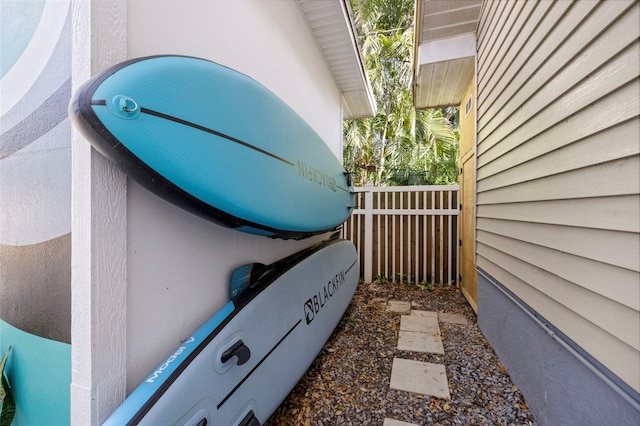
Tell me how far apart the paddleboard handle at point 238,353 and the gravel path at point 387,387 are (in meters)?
0.67

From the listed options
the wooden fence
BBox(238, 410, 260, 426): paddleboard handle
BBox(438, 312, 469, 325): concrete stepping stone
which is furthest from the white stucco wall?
the wooden fence

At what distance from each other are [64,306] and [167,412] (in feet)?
1.84

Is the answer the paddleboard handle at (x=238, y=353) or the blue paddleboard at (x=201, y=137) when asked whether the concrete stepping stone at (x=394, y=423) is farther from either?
the blue paddleboard at (x=201, y=137)

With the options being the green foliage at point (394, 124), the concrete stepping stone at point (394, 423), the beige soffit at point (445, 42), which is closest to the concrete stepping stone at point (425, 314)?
the concrete stepping stone at point (394, 423)

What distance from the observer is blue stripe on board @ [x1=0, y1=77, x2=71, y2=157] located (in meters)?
0.97

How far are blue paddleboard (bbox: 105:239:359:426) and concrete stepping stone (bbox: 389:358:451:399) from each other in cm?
61

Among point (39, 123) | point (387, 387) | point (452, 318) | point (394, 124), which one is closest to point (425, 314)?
point (452, 318)

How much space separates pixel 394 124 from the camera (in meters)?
7.95

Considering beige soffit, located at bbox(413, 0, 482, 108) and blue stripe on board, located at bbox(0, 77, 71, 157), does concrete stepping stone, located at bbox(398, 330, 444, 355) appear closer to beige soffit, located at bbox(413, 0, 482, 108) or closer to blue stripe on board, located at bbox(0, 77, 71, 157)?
blue stripe on board, located at bbox(0, 77, 71, 157)

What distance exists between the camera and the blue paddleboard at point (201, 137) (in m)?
0.78

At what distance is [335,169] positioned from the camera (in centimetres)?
246

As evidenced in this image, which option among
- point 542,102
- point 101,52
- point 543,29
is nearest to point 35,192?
point 101,52

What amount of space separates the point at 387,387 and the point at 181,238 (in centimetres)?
170

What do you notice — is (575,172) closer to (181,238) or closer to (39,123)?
(181,238)
